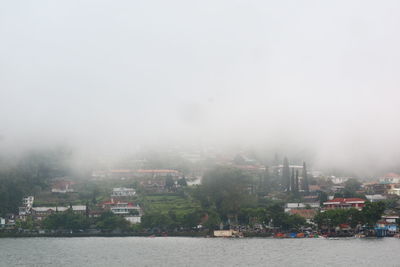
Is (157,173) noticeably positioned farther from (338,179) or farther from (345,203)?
(345,203)

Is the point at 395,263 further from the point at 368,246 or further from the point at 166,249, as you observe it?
the point at 166,249

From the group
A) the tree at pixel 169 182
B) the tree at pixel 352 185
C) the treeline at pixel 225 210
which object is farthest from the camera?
the tree at pixel 169 182

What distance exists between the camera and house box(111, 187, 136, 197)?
88250 millimetres

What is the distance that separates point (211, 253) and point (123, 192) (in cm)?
4274

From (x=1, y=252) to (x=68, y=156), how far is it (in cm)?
5269

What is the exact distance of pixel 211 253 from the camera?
47.8 meters

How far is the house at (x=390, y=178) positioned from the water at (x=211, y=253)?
1570 inches

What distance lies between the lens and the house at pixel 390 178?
9462cm

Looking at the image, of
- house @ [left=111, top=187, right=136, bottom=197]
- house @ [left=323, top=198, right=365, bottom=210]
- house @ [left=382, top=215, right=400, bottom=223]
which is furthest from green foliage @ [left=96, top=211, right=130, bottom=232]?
house @ [left=382, top=215, right=400, bottom=223]

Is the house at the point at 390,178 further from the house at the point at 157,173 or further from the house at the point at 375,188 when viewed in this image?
the house at the point at 157,173

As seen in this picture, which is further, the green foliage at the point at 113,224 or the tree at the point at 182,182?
the tree at the point at 182,182

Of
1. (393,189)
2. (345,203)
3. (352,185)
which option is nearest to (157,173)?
(352,185)

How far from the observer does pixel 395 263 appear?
38.2 m

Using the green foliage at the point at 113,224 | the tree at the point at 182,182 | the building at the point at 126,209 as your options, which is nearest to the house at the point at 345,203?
the building at the point at 126,209
